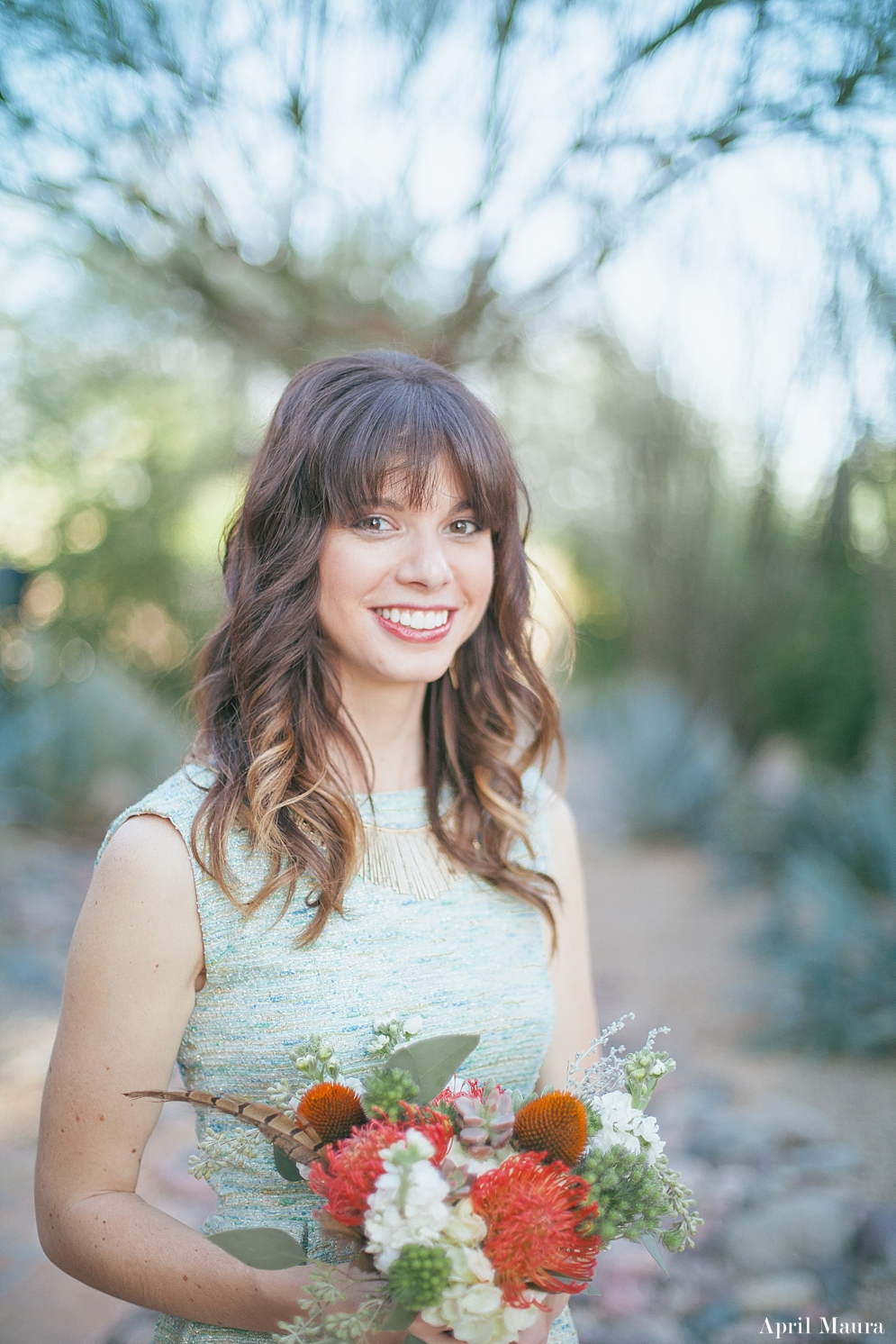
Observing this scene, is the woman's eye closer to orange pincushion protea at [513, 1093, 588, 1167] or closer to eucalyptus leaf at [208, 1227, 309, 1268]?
orange pincushion protea at [513, 1093, 588, 1167]

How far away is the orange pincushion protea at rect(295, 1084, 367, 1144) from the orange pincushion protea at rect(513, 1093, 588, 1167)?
236 millimetres

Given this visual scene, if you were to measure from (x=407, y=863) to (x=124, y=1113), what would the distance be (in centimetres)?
67

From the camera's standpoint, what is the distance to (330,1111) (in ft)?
4.32

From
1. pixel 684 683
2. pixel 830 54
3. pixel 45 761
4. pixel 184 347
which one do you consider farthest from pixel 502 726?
pixel 684 683

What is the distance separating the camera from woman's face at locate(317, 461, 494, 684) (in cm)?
183

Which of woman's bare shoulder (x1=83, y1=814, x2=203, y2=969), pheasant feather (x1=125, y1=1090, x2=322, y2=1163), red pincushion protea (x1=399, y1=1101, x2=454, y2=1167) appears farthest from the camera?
woman's bare shoulder (x1=83, y1=814, x2=203, y2=969)

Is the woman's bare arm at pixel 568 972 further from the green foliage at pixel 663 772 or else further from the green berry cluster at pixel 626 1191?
the green foliage at pixel 663 772

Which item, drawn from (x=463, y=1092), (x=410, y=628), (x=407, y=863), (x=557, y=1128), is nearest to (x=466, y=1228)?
(x=557, y=1128)

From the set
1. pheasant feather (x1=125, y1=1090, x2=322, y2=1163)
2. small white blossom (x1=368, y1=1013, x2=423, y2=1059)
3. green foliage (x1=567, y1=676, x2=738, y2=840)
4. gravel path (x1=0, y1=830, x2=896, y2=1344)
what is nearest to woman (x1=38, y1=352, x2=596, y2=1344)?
small white blossom (x1=368, y1=1013, x2=423, y2=1059)

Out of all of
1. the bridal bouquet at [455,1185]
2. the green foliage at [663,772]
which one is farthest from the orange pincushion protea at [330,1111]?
the green foliage at [663,772]

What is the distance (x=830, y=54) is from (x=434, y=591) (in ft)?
6.59

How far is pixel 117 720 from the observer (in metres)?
7.83

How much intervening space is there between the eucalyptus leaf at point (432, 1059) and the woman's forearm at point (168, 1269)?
1.22 feet

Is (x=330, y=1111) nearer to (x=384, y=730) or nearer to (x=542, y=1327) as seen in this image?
(x=542, y=1327)
